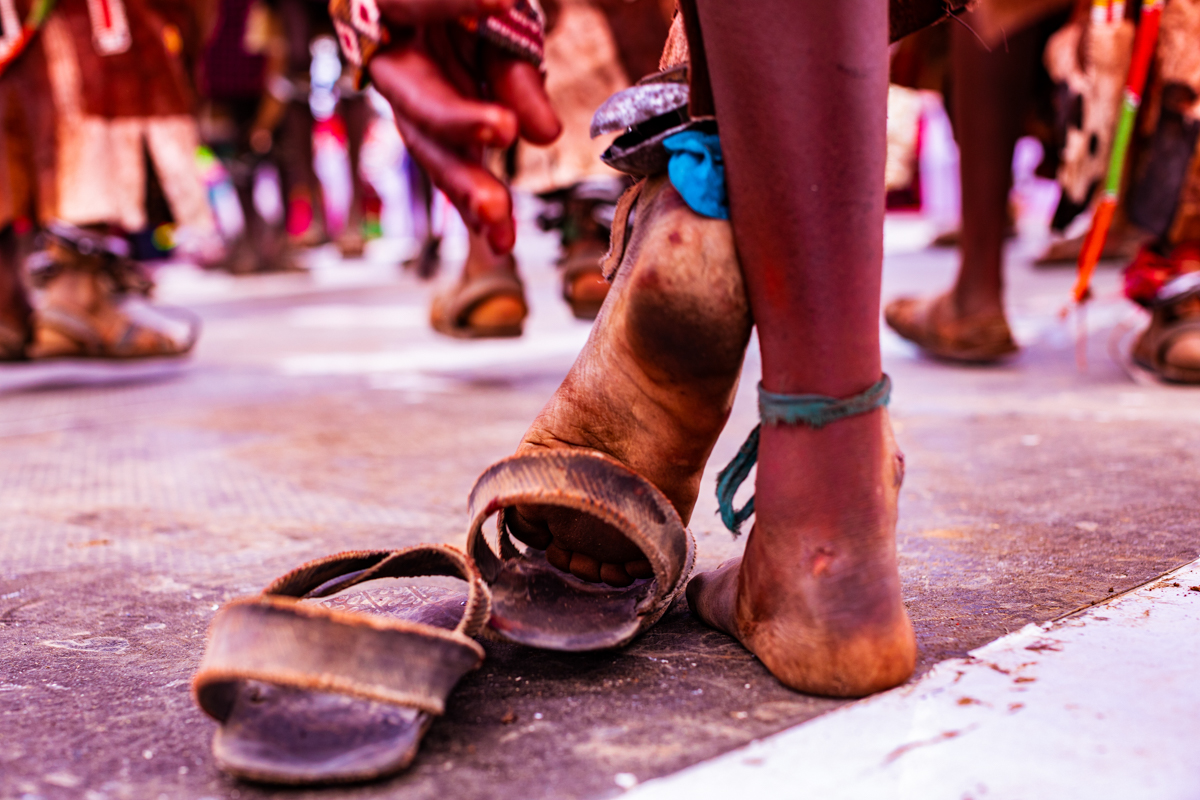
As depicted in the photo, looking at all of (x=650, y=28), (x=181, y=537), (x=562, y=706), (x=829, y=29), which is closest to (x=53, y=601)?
(x=181, y=537)

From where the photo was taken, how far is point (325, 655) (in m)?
0.61

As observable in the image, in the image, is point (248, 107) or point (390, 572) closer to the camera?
point (390, 572)

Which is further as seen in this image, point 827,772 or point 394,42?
point 394,42

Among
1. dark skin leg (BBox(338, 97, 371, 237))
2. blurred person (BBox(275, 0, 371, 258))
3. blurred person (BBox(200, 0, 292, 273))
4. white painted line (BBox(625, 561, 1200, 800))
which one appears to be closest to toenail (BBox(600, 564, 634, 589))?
white painted line (BBox(625, 561, 1200, 800))

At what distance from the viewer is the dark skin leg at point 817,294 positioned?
673 millimetres

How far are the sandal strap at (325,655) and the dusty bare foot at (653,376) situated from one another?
7.8 inches

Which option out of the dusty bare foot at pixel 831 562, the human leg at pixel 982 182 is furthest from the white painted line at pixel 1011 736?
the human leg at pixel 982 182

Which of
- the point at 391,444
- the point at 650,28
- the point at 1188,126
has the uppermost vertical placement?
the point at 650,28

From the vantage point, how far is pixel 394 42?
2.31 feet

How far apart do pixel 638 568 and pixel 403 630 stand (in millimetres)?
244

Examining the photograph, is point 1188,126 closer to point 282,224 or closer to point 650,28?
point 650,28

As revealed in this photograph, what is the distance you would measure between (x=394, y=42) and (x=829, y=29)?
28 cm

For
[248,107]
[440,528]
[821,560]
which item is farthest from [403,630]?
[248,107]

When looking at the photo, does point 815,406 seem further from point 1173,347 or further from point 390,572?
point 1173,347
